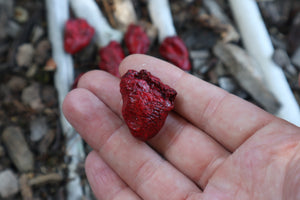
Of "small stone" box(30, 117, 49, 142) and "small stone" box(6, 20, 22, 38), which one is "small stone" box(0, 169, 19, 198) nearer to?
"small stone" box(30, 117, 49, 142)

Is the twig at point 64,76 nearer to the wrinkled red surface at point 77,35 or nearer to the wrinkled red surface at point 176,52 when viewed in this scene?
the wrinkled red surface at point 77,35

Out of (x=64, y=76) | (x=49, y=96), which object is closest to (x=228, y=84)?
(x=64, y=76)

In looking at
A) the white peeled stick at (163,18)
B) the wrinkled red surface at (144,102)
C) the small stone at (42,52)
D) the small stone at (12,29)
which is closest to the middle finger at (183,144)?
the wrinkled red surface at (144,102)

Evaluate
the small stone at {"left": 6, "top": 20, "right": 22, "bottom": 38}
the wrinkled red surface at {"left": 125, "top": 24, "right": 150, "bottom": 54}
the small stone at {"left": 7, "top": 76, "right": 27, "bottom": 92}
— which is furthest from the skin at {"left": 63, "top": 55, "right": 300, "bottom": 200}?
the small stone at {"left": 6, "top": 20, "right": 22, "bottom": 38}

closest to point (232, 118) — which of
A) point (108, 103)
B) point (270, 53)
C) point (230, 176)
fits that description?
point (230, 176)

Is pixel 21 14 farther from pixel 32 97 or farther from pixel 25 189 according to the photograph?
pixel 25 189
